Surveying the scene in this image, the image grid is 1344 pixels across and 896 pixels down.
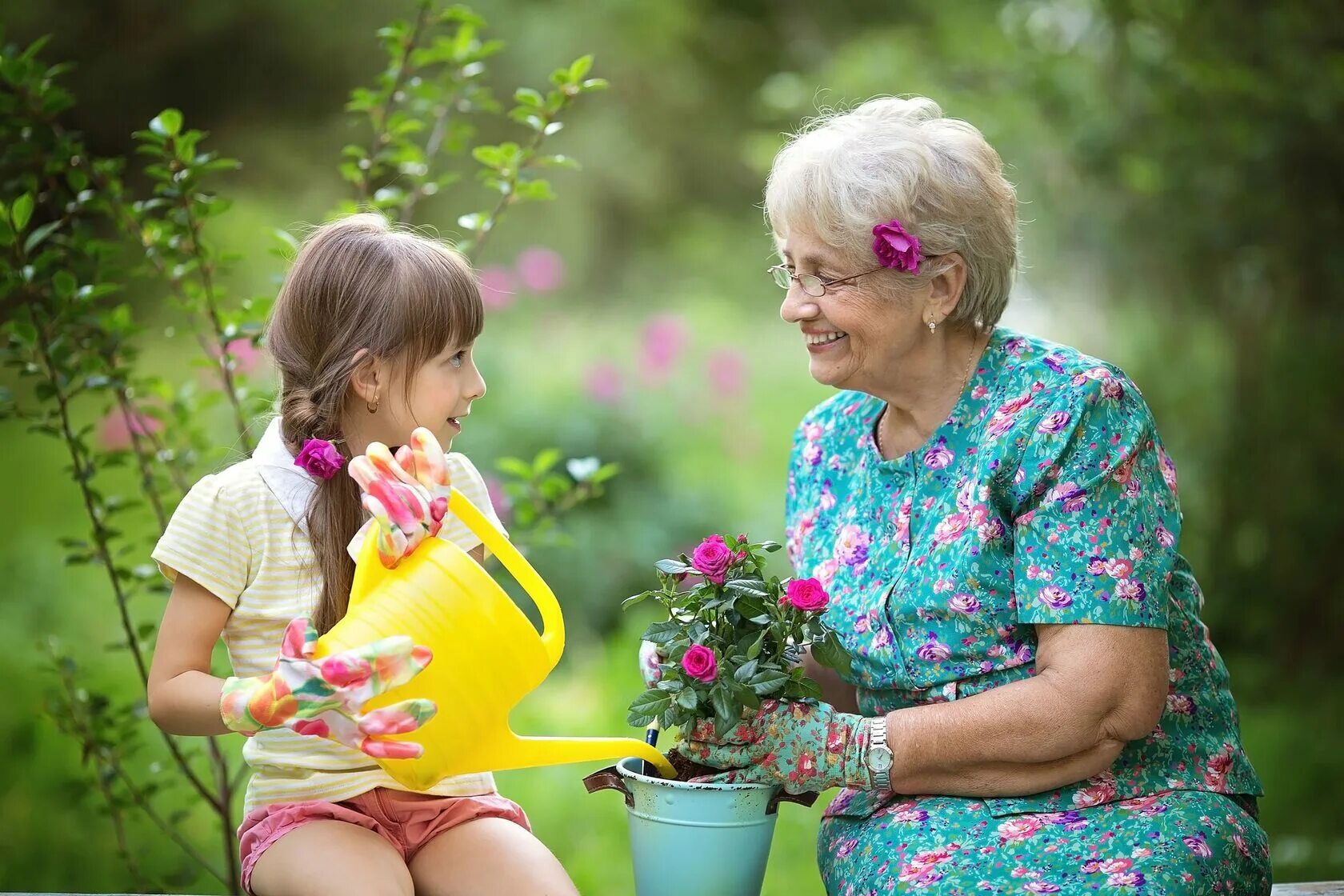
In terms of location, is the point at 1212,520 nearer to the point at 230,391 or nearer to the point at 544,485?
the point at 544,485

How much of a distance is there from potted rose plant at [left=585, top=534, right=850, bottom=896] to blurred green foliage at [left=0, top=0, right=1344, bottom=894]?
223 centimetres

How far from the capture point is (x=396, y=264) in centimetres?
185

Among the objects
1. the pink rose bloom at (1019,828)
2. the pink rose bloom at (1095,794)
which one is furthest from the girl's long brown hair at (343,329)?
the pink rose bloom at (1095,794)

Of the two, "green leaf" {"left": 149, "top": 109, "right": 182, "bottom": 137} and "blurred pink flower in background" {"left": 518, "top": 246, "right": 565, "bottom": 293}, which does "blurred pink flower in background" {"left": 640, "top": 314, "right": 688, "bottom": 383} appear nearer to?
"blurred pink flower in background" {"left": 518, "top": 246, "right": 565, "bottom": 293}

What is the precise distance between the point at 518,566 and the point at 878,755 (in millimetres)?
626

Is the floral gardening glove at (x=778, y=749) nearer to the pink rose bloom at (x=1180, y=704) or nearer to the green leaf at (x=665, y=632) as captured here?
the green leaf at (x=665, y=632)

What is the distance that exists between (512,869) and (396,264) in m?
0.88

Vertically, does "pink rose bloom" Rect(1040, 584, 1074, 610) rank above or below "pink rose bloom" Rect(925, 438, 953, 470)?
below

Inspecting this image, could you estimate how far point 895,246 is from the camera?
1980 millimetres

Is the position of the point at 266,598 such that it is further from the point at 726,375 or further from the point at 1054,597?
the point at 726,375

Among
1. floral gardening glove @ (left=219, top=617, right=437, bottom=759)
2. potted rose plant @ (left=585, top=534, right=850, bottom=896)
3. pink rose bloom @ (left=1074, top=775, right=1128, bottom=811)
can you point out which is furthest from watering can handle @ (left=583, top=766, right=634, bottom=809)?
pink rose bloom @ (left=1074, top=775, right=1128, bottom=811)

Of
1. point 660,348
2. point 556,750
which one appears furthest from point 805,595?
point 660,348

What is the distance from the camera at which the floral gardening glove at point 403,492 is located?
1524 mm

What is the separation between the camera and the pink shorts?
69.1 inches
